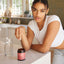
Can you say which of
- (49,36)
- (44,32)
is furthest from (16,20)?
(49,36)

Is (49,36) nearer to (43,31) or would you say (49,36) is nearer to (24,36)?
(43,31)

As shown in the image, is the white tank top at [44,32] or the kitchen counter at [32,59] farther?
the white tank top at [44,32]

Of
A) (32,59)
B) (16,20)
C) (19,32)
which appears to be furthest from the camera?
(16,20)

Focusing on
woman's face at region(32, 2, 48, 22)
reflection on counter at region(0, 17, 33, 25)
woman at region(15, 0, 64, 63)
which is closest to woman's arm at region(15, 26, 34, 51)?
woman at region(15, 0, 64, 63)

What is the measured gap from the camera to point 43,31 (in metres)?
1.47

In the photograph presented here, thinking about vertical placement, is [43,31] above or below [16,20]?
above

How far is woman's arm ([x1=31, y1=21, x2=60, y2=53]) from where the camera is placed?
1.35 metres

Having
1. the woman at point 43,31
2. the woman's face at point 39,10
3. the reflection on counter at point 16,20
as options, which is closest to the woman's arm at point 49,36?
the woman at point 43,31

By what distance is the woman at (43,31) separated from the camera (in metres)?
1.36

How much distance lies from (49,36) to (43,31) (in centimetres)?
13

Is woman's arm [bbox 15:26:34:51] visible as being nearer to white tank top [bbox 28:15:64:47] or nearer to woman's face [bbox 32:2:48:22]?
white tank top [bbox 28:15:64:47]

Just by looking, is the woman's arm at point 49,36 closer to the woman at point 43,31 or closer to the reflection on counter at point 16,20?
the woman at point 43,31

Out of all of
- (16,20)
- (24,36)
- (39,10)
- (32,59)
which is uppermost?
(39,10)

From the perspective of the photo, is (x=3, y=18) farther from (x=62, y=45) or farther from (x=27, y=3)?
(x=62, y=45)
